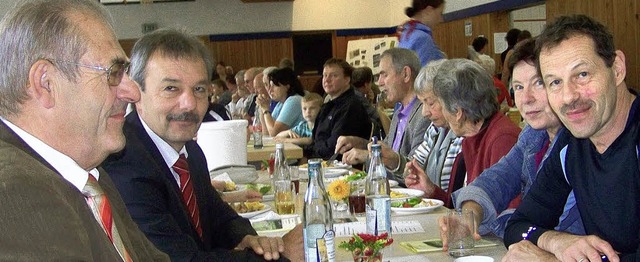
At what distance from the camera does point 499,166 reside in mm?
2779

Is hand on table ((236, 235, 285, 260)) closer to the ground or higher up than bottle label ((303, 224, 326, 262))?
closer to the ground

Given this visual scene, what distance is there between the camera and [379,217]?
2395 mm

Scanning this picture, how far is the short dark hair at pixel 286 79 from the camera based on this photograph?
25.0ft

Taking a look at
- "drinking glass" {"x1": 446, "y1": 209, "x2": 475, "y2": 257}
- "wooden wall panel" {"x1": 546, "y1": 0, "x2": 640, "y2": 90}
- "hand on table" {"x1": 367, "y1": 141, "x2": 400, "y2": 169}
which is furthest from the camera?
"wooden wall panel" {"x1": 546, "y1": 0, "x2": 640, "y2": 90}

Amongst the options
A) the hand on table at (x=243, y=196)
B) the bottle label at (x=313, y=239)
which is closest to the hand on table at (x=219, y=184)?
the hand on table at (x=243, y=196)

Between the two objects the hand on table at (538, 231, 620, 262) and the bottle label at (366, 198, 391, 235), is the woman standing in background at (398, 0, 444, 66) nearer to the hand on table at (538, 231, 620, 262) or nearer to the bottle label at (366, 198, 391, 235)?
the bottle label at (366, 198, 391, 235)

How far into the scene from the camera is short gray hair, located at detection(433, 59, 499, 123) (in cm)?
315

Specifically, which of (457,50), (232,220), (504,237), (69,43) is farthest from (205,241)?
(457,50)

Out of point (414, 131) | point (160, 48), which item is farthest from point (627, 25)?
point (160, 48)

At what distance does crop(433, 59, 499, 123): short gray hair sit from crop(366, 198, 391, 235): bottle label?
2.98 ft

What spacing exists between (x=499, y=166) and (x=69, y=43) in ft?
6.01

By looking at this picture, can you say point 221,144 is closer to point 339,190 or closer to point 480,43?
point 339,190

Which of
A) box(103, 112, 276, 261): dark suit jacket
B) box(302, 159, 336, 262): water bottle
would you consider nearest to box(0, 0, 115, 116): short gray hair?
box(103, 112, 276, 261): dark suit jacket

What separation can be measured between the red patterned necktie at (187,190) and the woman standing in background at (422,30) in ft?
10.6
